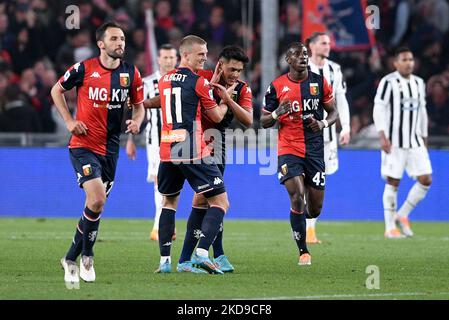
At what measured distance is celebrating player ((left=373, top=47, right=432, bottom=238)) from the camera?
15.0 meters

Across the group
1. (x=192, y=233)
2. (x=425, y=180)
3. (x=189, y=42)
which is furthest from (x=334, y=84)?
(x=189, y=42)

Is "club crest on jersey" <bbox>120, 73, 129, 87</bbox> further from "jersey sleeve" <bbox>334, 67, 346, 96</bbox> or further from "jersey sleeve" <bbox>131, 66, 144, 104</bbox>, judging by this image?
"jersey sleeve" <bbox>334, 67, 346, 96</bbox>

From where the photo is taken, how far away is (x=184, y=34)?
20.3m

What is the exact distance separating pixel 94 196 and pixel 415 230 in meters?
7.95

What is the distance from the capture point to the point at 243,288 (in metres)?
8.69

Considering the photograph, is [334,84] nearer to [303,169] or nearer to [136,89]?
[303,169]

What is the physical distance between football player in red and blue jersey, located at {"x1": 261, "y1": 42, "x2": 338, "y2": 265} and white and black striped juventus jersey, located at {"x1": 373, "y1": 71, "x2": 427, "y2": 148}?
11.9 feet

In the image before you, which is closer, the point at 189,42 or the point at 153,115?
the point at 189,42

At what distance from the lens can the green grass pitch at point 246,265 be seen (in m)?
8.38

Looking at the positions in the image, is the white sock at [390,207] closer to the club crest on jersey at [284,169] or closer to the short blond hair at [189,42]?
the club crest on jersey at [284,169]

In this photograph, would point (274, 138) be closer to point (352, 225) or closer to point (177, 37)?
point (352, 225)

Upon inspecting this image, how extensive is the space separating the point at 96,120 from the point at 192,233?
4.79ft

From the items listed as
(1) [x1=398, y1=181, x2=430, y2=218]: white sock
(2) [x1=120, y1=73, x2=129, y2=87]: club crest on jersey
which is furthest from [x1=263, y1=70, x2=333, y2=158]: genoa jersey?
(1) [x1=398, y1=181, x2=430, y2=218]: white sock
